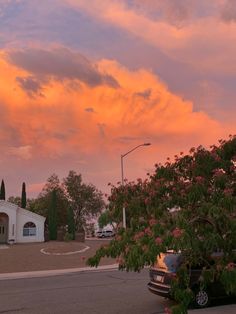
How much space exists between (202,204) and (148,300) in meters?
8.09

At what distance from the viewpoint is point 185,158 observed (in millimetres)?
6816

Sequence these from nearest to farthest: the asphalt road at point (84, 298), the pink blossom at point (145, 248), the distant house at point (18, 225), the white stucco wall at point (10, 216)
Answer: the pink blossom at point (145, 248)
the asphalt road at point (84, 298)
the white stucco wall at point (10, 216)
the distant house at point (18, 225)

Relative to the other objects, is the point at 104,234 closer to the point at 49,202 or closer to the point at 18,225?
the point at 49,202

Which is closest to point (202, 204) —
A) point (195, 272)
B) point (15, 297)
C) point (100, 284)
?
point (195, 272)

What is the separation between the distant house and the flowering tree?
159 ft

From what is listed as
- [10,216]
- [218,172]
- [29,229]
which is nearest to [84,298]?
[218,172]

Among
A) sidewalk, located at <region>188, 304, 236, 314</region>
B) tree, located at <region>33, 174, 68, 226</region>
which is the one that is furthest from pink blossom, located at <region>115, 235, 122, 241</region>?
tree, located at <region>33, 174, 68, 226</region>

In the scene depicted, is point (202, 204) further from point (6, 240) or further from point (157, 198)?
point (6, 240)

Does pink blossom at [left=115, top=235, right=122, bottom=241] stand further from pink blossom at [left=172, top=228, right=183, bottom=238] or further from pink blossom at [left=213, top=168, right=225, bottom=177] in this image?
pink blossom at [left=213, top=168, right=225, bottom=177]

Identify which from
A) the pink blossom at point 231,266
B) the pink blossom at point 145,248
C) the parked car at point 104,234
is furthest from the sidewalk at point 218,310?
the parked car at point 104,234

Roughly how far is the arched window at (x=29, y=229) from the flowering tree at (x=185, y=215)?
49.7 metres

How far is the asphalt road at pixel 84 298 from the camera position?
11.9 m

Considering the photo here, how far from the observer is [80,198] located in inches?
3231

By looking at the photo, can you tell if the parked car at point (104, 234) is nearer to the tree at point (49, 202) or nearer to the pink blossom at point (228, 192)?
the tree at point (49, 202)
